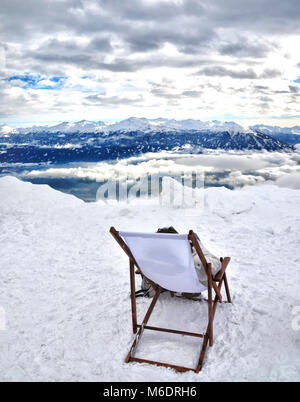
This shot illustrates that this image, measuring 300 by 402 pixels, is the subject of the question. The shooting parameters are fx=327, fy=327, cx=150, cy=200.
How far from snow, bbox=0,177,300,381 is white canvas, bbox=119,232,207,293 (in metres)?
0.60

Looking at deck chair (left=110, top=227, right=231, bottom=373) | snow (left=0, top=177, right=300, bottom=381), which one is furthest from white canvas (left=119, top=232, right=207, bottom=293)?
snow (left=0, top=177, right=300, bottom=381)

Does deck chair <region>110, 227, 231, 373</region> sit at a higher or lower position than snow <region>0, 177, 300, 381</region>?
higher

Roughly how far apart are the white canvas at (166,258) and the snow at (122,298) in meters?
0.60

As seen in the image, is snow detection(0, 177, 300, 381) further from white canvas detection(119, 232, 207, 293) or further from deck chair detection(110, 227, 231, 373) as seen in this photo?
white canvas detection(119, 232, 207, 293)

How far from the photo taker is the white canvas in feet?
9.11

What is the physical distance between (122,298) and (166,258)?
145 cm

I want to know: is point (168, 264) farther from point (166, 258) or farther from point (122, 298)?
point (122, 298)

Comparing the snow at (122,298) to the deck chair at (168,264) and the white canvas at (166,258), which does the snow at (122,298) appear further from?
the white canvas at (166,258)

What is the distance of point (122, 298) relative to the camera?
161 inches
